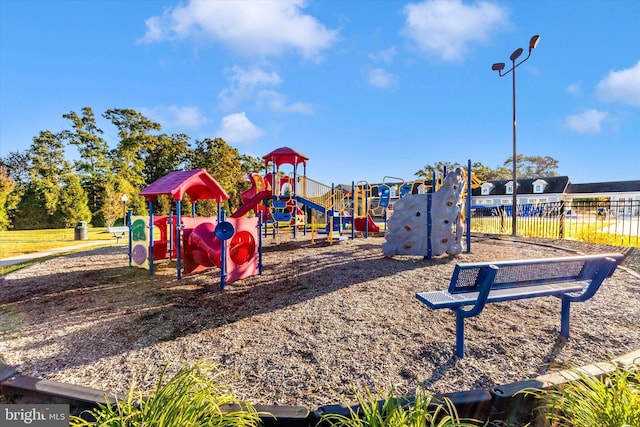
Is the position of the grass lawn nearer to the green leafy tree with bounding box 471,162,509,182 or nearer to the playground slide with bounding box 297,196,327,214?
the playground slide with bounding box 297,196,327,214

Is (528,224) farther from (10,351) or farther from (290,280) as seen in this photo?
(10,351)

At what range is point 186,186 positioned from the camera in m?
6.61

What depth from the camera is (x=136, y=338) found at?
3.29m

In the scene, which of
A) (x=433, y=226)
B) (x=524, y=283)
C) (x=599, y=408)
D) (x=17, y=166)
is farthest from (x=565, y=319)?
(x=17, y=166)

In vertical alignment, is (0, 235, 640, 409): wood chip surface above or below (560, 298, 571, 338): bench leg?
below

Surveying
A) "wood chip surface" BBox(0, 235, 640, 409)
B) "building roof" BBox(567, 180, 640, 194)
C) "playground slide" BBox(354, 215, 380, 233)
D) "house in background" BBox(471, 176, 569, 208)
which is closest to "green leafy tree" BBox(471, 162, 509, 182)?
"house in background" BBox(471, 176, 569, 208)

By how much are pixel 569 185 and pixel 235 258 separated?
57.7 meters

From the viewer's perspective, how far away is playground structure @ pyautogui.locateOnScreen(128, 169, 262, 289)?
5701mm

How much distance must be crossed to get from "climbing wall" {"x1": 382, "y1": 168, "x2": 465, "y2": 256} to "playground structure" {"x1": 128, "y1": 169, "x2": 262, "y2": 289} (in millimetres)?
3524

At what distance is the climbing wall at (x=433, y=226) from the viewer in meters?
7.66

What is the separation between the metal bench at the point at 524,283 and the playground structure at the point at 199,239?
143 inches

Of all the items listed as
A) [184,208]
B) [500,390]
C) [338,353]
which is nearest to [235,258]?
[338,353]

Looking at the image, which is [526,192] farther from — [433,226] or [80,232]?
[80,232]

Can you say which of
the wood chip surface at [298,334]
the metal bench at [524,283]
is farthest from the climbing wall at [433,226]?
the metal bench at [524,283]
